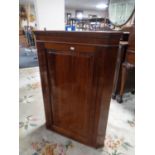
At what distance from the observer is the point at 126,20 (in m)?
2.41

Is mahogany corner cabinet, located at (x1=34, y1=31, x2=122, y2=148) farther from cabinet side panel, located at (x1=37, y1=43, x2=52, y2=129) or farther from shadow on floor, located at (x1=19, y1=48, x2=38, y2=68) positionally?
shadow on floor, located at (x1=19, y1=48, x2=38, y2=68)

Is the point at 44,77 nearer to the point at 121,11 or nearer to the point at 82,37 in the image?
the point at 82,37

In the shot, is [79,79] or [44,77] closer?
[79,79]

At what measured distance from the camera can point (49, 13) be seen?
3.36m

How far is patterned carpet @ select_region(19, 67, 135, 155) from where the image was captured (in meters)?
1.31

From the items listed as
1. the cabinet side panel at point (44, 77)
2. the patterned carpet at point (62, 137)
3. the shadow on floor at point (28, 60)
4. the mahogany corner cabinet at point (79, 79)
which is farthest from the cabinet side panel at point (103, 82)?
the shadow on floor at point (28, 60)

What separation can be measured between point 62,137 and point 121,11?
2.38 meters

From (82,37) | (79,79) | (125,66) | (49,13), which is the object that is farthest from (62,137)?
(49,13)

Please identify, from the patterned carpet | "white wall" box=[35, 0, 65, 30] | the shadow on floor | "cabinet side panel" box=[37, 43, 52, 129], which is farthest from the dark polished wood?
the shadow on floor

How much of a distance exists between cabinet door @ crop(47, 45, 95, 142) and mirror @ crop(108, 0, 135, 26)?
69.5 inches

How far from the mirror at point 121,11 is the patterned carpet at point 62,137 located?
1484 mm

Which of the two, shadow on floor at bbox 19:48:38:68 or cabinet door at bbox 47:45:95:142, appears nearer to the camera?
cabinet door at bbox 47:45:95:142
